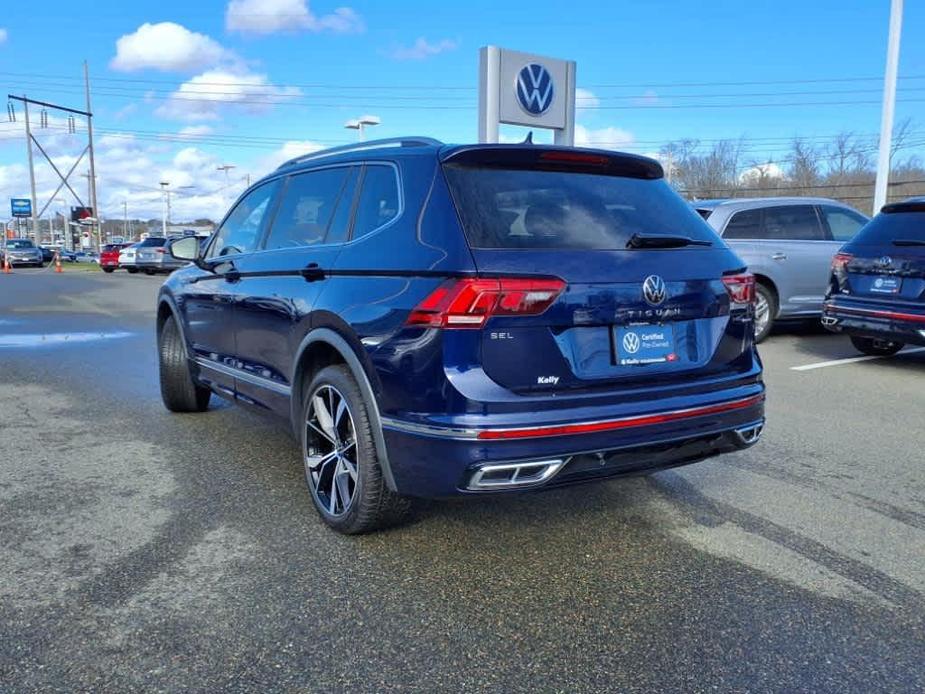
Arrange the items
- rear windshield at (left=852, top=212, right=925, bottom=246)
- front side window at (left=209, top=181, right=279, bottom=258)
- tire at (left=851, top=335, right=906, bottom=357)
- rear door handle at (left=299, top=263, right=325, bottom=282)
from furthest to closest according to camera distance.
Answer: tire at (left=851, top=335, right=906, bottom=357)
rear windshield at (left=852, top=212, right=925, bottom=246)
front side window at (left=209, top=181, right=279, bottom=258)
rear door handle at (left=299, top=263, right=325, bottom=282)

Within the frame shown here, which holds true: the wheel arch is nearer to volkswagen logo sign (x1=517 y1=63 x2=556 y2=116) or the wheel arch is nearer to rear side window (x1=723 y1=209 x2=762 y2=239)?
rear side window (x1=723 y1=209 x2=762 y2=239)

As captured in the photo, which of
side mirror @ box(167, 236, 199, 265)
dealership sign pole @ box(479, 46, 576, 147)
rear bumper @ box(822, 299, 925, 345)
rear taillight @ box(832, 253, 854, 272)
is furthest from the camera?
dealership sign pole @ box(479, 46, 576, 147)

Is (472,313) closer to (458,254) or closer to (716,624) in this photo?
(458,254)

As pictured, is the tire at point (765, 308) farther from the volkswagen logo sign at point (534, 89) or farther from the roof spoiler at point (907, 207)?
the volkswagen logo sign at point (534, 89)

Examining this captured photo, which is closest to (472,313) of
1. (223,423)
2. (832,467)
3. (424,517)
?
(424,517)

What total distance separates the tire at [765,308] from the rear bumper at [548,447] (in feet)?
22.3

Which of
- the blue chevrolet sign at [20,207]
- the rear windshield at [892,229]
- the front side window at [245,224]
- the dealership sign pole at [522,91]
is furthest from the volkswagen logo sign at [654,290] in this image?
the blue chevrolet sign at [20,207]

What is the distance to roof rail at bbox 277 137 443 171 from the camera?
3625 mm

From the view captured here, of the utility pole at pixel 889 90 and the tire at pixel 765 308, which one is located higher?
the utility pole at pixel 889 90

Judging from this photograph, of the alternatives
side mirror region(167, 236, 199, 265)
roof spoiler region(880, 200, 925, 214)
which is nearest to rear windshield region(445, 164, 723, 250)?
side mirror region(167, 236, 199, 265)

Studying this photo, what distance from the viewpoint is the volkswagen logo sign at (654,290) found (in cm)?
314

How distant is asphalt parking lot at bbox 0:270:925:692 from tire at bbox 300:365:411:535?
0.14 metres

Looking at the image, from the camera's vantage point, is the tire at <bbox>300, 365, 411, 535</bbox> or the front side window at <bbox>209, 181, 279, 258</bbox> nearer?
the tire at <bbox>300, 365, 411, 535</bbox>

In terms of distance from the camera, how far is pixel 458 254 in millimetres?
2955
